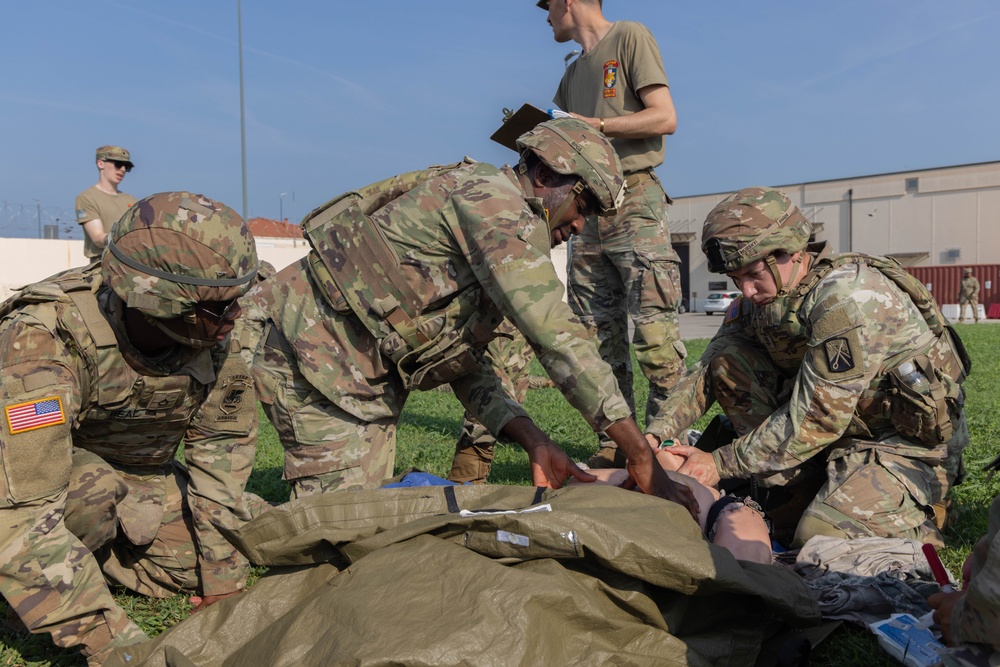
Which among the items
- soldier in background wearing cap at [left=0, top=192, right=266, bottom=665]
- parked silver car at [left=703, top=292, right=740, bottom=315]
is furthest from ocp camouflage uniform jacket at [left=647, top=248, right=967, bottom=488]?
parked silver car at [left=703, top=292, right=740, bottom=315]

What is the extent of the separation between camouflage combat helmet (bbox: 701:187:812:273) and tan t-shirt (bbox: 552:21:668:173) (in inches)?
52.4

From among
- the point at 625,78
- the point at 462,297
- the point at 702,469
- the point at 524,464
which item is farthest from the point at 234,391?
the point at 625,78

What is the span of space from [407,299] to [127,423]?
136cm

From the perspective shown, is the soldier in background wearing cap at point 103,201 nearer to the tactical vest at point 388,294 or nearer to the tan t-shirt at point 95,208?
the tan t-shirt at point 95,208

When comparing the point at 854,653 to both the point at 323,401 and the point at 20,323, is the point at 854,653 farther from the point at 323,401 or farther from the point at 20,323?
the point at 20,323

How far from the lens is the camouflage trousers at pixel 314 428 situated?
3656 mm

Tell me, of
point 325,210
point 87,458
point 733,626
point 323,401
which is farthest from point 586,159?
point 87,458

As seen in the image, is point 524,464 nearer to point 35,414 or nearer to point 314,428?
point 314,428

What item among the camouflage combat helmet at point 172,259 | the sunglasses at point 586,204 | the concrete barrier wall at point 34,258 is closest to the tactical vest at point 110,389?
the camouflage combat helmet at point 172,259

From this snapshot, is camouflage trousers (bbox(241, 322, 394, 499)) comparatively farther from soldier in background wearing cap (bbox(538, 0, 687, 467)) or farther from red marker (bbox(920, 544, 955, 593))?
red marker (bbox(920, 544, 955, 593))

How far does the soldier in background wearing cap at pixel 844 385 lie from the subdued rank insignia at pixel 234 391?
2.09 meters

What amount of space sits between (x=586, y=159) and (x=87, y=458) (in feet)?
7.96

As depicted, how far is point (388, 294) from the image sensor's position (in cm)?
348

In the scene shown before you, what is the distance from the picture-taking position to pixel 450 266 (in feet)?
11.5
